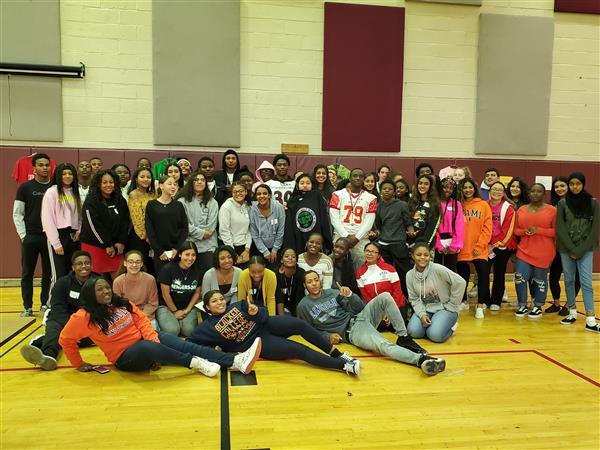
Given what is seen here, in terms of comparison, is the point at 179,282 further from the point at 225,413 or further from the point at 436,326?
the point at 436,326

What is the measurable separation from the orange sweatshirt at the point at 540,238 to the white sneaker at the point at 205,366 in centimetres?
377

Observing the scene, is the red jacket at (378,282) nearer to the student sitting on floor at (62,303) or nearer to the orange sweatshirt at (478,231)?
the orange sweatshirt at (478,231)

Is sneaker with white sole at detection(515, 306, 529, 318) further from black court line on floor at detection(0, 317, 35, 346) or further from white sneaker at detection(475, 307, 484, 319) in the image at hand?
black court line on floor at detection(0, 317, 35, 346)

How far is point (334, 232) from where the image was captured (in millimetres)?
5293

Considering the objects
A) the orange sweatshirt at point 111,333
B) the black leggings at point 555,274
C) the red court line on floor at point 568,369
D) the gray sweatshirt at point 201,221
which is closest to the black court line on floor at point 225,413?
the orange sweatshirt at point 111,333

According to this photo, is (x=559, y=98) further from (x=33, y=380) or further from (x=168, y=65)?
(x=33, y=380)

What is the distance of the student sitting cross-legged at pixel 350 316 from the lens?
4062 mm

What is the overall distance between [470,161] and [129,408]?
6404 mm

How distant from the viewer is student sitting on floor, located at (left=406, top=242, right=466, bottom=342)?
4422mm

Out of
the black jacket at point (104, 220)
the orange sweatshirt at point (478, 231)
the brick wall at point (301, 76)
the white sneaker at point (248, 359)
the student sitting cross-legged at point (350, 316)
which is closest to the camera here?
the white sneaker at point (248, 359)

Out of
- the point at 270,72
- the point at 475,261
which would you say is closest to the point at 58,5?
the point at 270,72

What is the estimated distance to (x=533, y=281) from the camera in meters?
5.34

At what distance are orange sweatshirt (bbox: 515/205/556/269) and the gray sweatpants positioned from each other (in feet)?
6.96

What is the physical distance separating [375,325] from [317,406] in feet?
4.67
